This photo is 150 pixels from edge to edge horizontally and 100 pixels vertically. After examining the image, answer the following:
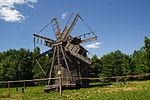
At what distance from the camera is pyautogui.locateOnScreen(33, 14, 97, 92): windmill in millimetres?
24900

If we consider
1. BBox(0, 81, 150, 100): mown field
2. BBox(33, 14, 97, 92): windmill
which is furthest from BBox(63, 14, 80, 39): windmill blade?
BBox(0, 81, 150, 100): mown field

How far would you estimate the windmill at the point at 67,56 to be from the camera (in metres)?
24.9

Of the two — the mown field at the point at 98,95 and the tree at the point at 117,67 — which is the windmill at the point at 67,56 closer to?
the mown field at the point at 98,95

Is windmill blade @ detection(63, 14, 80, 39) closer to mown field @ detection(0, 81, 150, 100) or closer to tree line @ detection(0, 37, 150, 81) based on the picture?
mown field @ detection(0, 81, 150, 100)

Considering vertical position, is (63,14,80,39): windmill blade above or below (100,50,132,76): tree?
above

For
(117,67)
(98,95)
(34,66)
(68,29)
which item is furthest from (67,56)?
(117,67)

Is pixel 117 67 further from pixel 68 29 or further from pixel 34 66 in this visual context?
pixel 68 29

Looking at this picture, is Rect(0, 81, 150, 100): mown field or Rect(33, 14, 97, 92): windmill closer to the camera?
Rect(0, 81, 150, 100): mown field

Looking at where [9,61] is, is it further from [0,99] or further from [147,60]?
[0,99]

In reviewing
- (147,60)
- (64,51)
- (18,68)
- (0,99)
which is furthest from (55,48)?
(18,68)

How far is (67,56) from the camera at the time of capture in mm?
25906

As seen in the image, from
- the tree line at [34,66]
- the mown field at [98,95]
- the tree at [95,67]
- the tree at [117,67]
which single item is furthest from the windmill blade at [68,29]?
the tree at [95,67]

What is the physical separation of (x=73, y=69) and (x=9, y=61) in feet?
122

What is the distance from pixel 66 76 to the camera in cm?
2545
